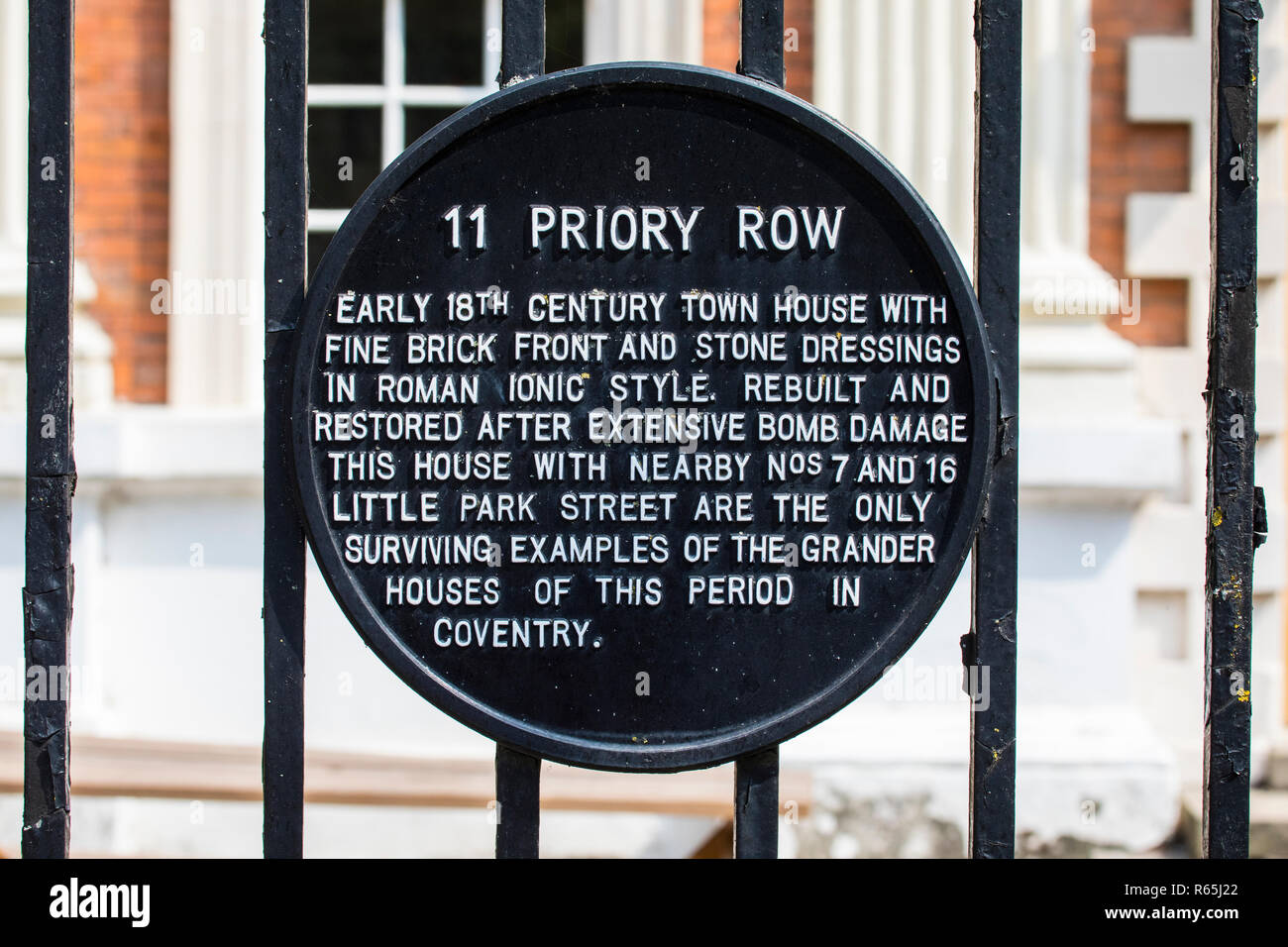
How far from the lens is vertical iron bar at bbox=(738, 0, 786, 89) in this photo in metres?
1.76

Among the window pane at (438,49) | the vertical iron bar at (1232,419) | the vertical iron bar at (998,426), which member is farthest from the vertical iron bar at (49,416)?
the window pane at (438,49)

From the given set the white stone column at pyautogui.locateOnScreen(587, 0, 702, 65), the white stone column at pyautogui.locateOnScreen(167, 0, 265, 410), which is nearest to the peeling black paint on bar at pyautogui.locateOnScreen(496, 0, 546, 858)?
the white stone column at pyautogui.locateOnScreen(587, 0, 702, 65)

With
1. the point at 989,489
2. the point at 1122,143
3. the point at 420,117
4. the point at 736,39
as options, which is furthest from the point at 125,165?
the point at 989,489

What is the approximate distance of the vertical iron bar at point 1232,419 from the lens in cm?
177

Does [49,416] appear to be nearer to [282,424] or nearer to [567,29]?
[282,424]

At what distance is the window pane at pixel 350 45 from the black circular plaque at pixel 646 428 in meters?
3.31

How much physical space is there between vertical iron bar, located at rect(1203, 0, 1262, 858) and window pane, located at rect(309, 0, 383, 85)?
3.71 m

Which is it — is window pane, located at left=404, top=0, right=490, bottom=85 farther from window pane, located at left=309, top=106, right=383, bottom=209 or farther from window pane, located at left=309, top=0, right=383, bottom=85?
window pane, located at left=309, top=106, right=383, bottom=209

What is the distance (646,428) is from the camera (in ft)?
5.95

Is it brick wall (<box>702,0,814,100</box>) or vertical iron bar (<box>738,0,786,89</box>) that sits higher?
Answer: brick wall (<box>702,0,814,100</box>)

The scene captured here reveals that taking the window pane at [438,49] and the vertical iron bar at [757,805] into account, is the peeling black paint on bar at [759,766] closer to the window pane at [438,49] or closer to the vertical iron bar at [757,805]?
the vertical iron bar at [757,805]

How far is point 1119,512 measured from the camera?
4137 millimetres

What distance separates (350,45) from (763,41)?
11.4 ft
